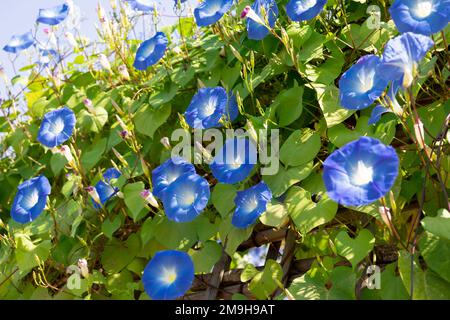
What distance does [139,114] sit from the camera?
223 cm

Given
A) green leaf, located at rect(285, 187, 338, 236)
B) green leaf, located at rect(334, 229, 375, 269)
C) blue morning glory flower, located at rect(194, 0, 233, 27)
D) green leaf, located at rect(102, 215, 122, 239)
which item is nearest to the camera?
green leaf, located at rect(334, 229, 375, 269)

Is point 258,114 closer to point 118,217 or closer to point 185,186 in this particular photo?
point 185,186

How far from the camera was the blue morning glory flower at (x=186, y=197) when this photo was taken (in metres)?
1.78

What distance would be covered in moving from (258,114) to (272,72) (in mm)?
146

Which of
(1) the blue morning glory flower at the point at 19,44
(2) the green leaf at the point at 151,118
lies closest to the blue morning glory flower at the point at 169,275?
(2) the green leaf at the point at 151,118

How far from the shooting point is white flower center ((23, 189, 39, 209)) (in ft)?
7.13

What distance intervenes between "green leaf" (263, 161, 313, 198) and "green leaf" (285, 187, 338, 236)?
27 millimetres

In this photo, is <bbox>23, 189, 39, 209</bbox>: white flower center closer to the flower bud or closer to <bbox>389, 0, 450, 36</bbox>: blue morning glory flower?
the flower bud

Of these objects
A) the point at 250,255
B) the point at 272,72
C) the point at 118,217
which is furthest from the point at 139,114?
the point at 250,255

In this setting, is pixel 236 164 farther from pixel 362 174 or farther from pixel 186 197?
pixel 362 174

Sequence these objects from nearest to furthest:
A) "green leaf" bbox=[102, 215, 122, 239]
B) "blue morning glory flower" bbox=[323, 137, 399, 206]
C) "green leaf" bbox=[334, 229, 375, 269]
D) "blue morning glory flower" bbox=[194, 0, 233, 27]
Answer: "blue morning glory flower" bbox=[323, 137, 399, 206], "green leaf" bbox=[334, 229, 375, 269], "blue morning glory flower" bbox=[194, 0, 233, 27], "green leaf" bbox=[102, 215, 122, 239]

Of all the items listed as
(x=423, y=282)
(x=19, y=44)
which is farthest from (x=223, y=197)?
(x=19, y=44)

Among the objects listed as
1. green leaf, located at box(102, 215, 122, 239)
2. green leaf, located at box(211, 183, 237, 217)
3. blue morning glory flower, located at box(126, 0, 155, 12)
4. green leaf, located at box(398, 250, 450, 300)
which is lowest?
green leaf, located at box(102, 215, 122, 239)

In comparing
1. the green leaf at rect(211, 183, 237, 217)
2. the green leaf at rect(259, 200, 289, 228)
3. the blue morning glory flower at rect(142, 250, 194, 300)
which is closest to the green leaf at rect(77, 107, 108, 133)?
the green leaf at rect(211, 183, 237, 217)
